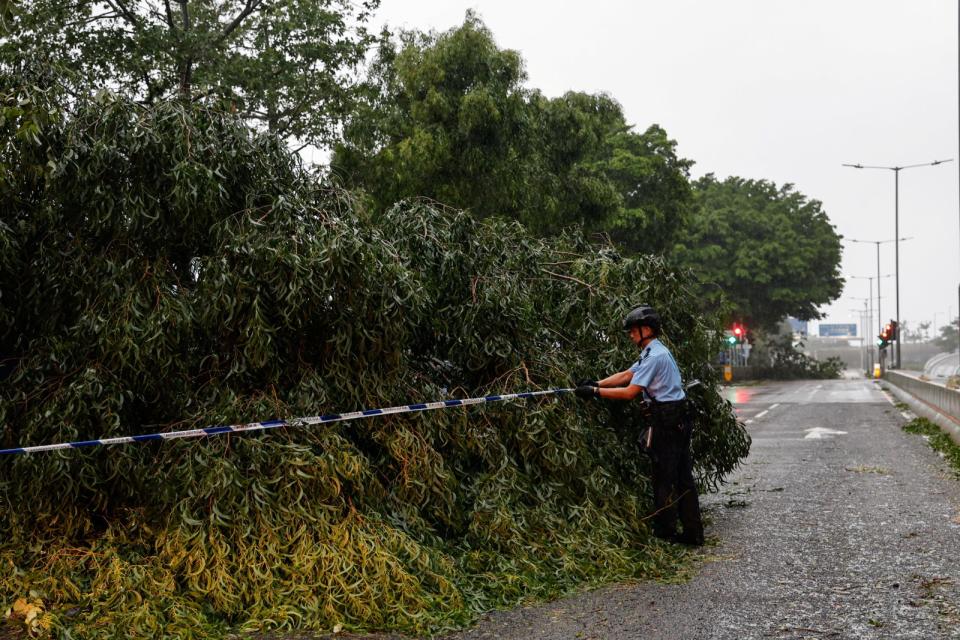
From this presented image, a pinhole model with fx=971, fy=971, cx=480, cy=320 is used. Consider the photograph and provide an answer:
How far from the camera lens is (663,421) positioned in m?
7.01

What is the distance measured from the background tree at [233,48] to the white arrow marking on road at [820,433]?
38.0 feet

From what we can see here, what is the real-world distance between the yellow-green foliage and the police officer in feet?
0.73

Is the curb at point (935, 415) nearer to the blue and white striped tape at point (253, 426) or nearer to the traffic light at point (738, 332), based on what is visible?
the blue and white striped tape at point (253, 426)

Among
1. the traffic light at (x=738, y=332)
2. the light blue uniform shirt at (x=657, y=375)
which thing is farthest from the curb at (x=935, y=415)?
the traffic light at (x=738, y=332)

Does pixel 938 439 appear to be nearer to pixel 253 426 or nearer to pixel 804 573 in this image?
pixel 804 573

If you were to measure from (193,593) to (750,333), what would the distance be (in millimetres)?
59847

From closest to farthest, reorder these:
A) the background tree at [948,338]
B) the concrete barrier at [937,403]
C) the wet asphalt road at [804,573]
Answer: the wet asphalt road at [804,573] → the concrete barrier at [937,403] → the background tree at [948,338]

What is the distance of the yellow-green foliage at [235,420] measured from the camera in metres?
5.18

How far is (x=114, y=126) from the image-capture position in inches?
239

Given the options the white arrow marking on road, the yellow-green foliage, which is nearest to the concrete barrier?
the white arrow marking on road

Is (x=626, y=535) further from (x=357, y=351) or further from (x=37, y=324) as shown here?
(x=37, y=324)

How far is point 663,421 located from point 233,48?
680 inches

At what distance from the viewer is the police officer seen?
22.9 ft

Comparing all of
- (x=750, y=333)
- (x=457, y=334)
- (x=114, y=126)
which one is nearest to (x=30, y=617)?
(x=114, y=126)
